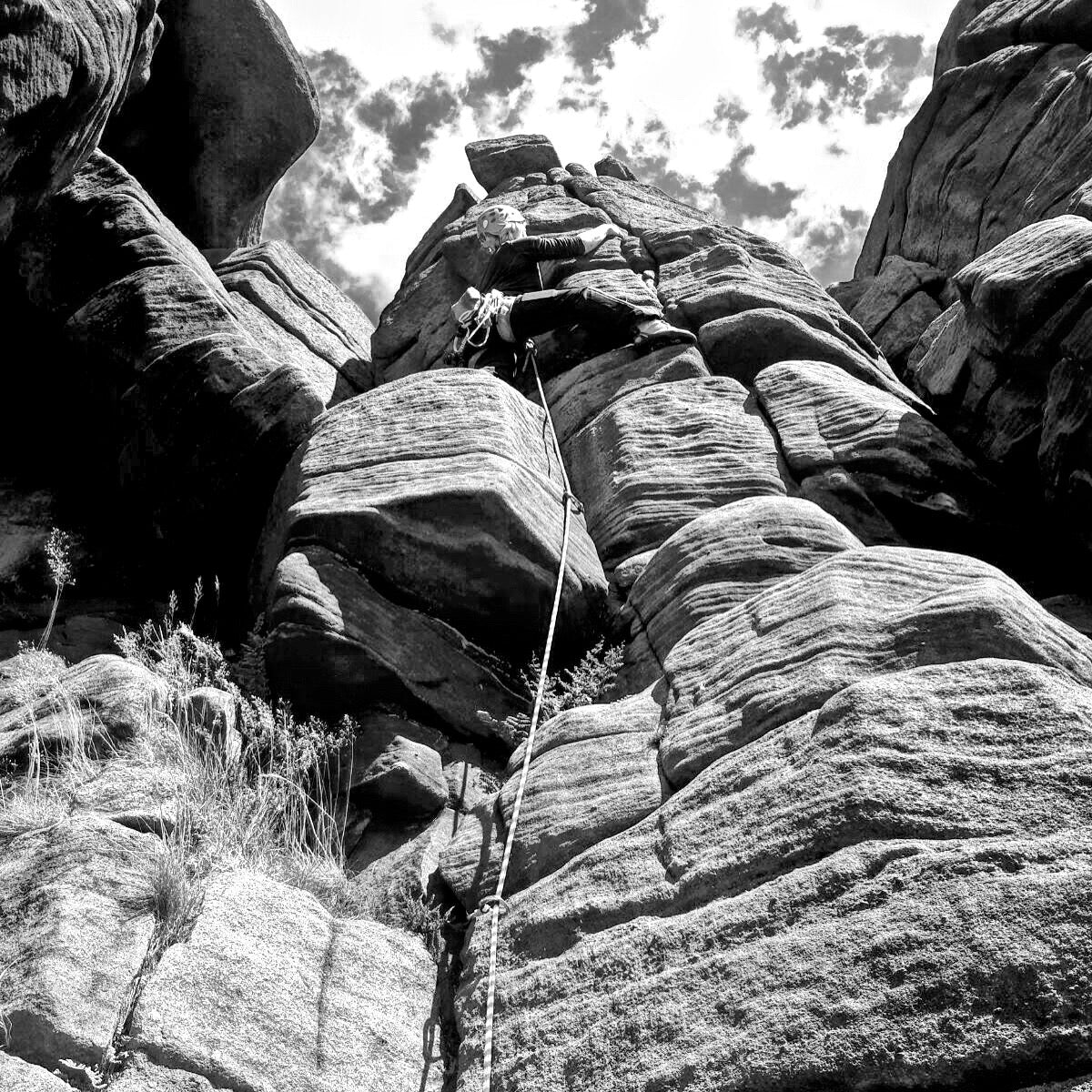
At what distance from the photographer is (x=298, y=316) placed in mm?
16562

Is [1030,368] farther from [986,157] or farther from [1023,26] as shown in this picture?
[1023,26]

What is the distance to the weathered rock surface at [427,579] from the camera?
8180mm

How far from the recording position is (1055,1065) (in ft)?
12.0

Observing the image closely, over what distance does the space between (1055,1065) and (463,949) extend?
293 centimetres

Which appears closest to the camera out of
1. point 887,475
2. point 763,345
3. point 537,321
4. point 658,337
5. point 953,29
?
point 887,475

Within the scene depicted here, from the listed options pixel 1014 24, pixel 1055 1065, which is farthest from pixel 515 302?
pixel 1014 24

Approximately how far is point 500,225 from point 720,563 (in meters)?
9.29

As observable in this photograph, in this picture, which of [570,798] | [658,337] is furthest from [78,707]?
[658,337]

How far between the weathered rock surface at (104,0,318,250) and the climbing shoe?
Answer: 8484mm

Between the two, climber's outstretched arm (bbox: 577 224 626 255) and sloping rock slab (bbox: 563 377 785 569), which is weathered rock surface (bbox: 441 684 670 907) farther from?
climber's outstretched arm (bbox: 577 224 626 255)

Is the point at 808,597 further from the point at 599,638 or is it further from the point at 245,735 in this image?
the point at 245,735

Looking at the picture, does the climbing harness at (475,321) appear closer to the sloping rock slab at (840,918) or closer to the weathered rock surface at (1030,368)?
the weathered rock surface at (1030,368)

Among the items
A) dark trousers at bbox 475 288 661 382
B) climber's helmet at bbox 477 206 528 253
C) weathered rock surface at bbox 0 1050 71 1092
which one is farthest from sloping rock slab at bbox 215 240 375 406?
weathered rock surface at bbox 0 1050 71 1092

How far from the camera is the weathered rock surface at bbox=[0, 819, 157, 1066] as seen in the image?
445 cm
